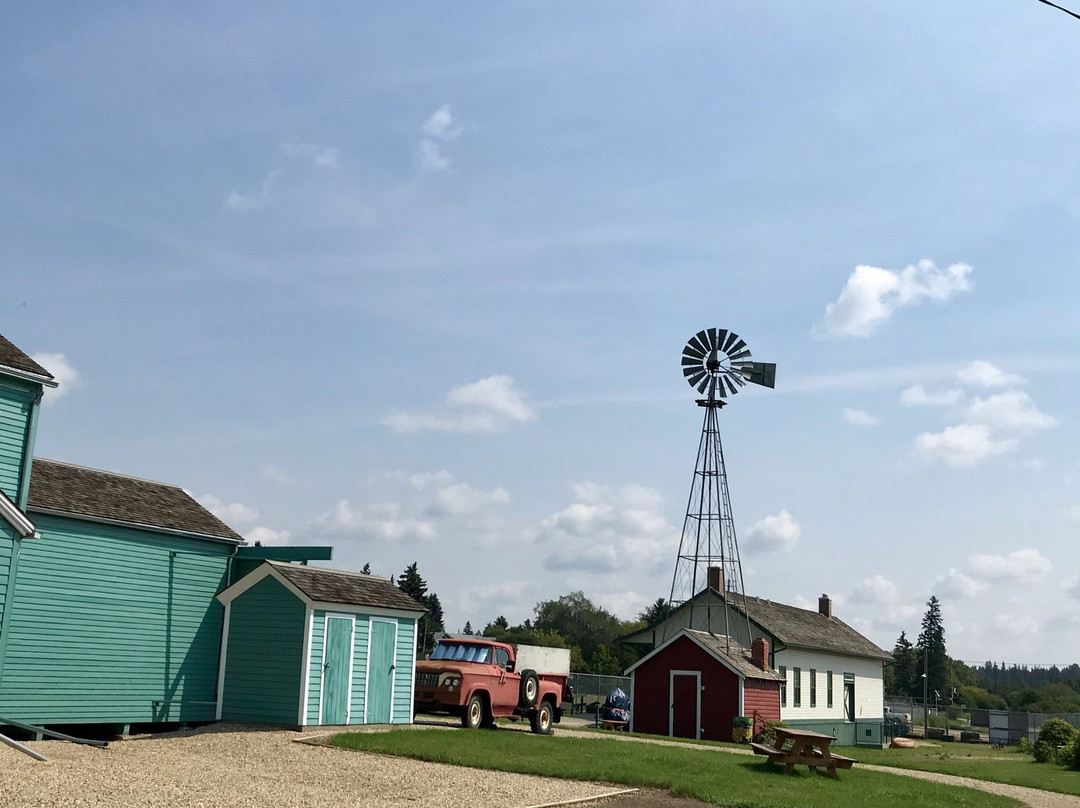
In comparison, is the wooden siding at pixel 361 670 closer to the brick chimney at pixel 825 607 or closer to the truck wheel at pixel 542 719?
the truck wheel at pixel 542 719

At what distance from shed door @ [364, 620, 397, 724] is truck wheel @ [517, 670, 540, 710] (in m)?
3.66

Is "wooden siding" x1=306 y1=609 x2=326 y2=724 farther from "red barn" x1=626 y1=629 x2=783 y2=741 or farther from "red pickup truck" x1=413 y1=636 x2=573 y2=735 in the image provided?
"red barn" x1=626 y1=629 x2=783 y2=741

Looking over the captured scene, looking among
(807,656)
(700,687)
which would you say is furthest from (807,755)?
(807,656)

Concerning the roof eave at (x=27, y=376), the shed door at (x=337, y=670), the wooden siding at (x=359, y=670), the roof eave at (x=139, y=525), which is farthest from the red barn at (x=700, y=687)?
the roof eave at (x=27, y=376)

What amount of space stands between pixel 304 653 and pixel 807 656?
90.4 ft

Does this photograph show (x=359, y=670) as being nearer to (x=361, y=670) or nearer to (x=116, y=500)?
(x=361, y=670)

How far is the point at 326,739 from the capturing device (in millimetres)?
20281

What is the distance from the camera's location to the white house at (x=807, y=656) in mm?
41875

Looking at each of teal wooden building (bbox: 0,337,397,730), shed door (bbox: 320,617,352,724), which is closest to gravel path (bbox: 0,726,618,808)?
teal wooden building (bbox: 0,337,397,730)

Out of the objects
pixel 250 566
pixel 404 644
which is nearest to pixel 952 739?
pixel 404 644

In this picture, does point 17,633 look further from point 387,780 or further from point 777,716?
point 777,716

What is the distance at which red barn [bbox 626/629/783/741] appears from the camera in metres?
36.4

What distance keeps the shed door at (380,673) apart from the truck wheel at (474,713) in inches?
70.3

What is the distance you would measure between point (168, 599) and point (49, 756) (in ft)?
22.7
